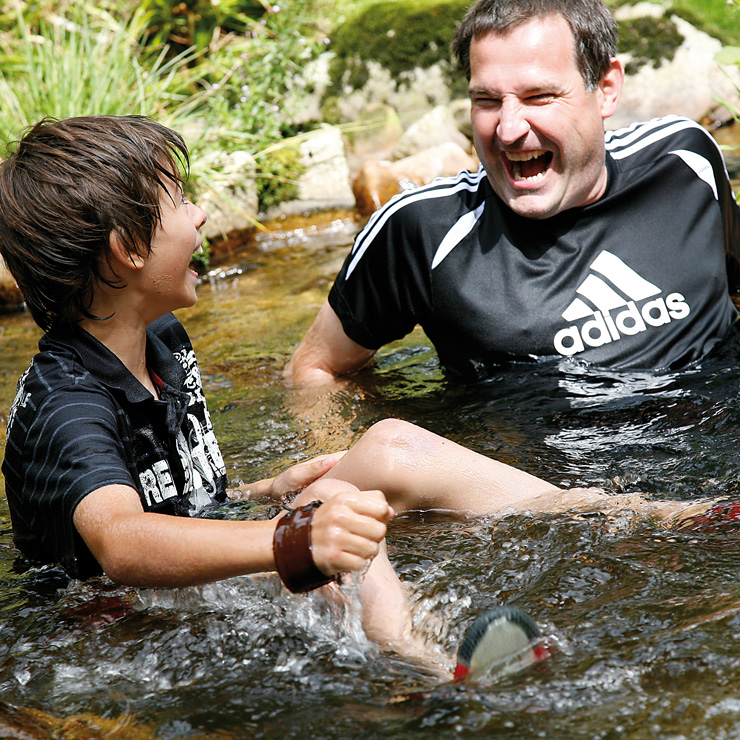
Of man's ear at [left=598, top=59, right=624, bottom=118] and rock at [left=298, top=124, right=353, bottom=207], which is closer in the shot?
man's ear at [left=598, top=59, right=624, bottom=118]

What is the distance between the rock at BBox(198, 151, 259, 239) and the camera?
6941mm

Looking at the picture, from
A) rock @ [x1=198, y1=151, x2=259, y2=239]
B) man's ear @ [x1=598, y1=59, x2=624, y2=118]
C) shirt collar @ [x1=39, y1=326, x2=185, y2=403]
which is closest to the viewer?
shirt collar @ [x1=39, y1=326, x2=185, y2=403]

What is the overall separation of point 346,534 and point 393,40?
841cm

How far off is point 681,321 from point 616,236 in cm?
40

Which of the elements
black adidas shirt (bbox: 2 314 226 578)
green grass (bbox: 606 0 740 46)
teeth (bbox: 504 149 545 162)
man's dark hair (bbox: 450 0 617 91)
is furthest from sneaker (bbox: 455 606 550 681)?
green grass (bbox: 606 0 740 46)

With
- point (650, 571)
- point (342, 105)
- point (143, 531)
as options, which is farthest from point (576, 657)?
point (342, 105)

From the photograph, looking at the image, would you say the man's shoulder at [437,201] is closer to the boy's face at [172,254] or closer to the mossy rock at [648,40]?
the boy's face at [172,254]

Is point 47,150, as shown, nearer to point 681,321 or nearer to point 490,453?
point 490,453

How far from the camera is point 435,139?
27.9ft

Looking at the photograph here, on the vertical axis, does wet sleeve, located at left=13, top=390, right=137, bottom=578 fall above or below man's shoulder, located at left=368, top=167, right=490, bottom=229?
below

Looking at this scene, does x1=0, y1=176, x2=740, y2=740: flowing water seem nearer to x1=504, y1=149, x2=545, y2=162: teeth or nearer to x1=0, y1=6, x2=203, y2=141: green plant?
x1=504, y1=149, x2=545, y2=162: teeth

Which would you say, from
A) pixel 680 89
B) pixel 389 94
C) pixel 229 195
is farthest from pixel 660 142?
pixel 389 94

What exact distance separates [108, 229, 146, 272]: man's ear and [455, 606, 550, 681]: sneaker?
1253 millimetres

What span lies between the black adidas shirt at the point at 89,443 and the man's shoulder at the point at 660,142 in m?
→ 2.00
